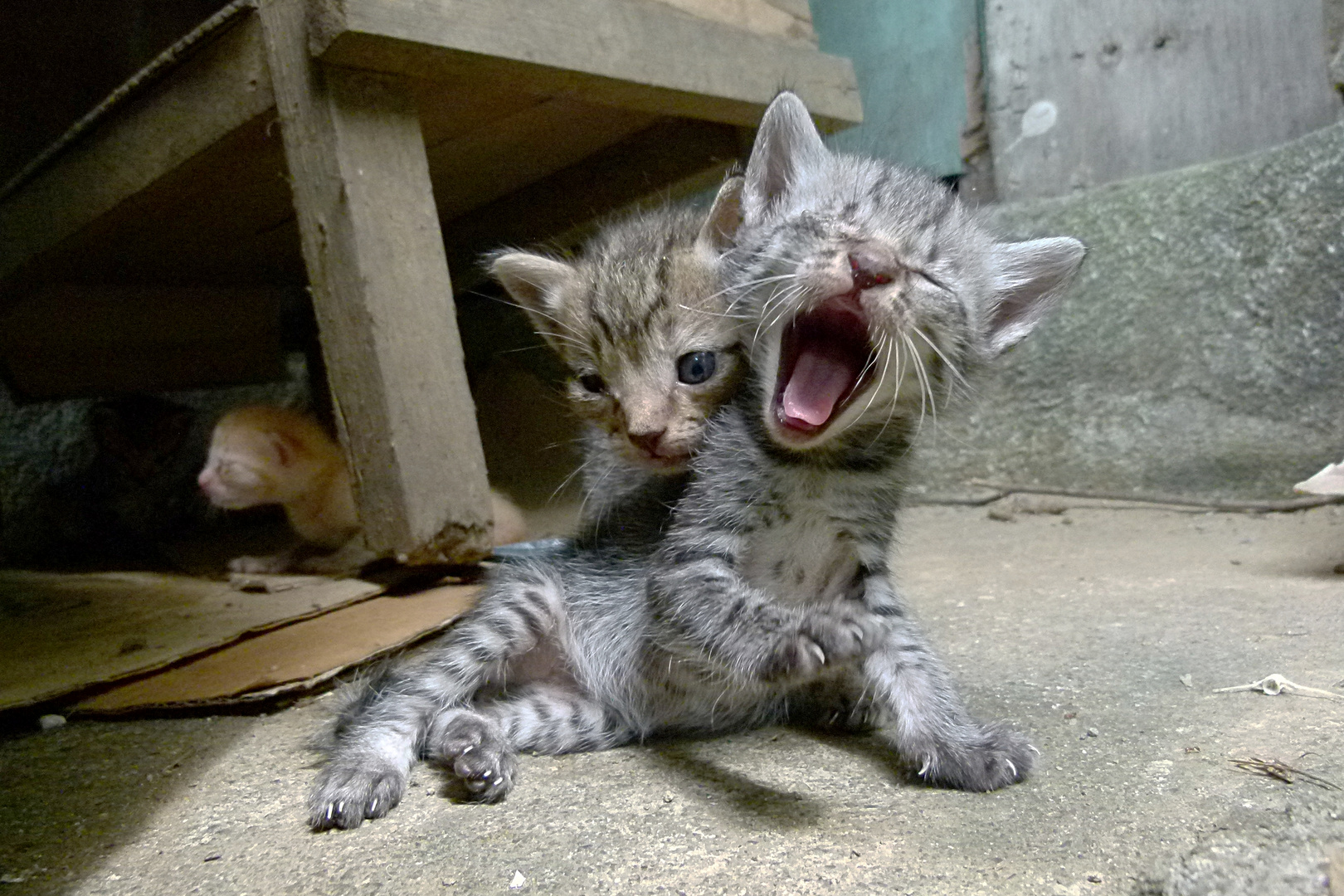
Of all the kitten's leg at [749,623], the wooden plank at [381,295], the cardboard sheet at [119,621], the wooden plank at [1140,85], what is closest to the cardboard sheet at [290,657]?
the cardboard sheet at [119,621]

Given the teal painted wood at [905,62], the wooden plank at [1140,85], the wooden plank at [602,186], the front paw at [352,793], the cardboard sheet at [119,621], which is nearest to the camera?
the front paw at [352,793]

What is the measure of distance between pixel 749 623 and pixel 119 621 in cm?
225

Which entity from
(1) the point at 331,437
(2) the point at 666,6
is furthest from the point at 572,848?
(1) the point at 331,437

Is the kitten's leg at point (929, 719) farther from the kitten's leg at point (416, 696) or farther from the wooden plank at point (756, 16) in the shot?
the wooden plank at point (756, 16)

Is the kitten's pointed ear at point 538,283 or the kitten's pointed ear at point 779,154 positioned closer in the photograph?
the kitten's pointed ear at point 779,154

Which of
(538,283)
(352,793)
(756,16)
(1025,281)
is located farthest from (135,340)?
(1025,281)

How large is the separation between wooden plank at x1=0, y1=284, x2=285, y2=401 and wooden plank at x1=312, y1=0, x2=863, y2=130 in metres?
2.54

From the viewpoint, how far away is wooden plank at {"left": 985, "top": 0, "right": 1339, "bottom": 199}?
407 centimetres

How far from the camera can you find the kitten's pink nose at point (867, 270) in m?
1.77

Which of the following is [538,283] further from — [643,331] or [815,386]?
[815,386]

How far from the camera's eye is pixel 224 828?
5.68 ft

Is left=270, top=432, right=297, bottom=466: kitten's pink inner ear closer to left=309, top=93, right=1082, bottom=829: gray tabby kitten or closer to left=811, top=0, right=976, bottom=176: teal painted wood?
left=309, top=93, right=1082, bottom=829: gray tabby kitten

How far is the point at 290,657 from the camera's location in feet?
8.25

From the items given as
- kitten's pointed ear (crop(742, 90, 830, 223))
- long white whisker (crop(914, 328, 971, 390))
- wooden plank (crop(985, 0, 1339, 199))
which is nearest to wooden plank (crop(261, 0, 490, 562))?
kitten's pointed ear (crop(742, 90, 830, 223))
